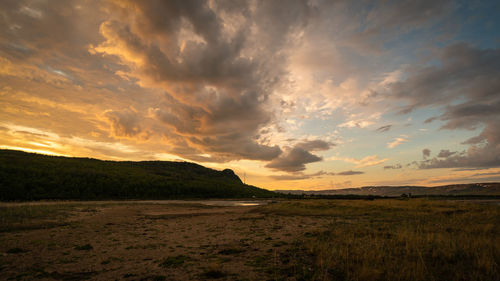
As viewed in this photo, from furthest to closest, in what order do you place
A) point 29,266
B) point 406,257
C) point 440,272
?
point 29,266 → point 406,257 → point 440,272

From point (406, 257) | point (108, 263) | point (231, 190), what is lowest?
point (231, 190)

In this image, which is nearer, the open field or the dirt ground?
the open field

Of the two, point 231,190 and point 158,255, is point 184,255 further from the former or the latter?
point 231,190

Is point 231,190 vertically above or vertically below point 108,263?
below

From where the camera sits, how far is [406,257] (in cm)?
992

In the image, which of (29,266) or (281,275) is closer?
(281,275)

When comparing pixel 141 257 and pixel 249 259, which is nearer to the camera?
pixel 249 259

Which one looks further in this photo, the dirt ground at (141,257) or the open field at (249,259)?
the dirt ground at (141,257)

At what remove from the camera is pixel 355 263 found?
9305 millimetres

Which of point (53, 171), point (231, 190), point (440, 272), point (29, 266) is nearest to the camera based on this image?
point (440, 272)

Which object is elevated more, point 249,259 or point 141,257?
point 249,259

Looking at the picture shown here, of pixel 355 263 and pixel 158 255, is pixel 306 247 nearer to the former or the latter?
pixel 355 263

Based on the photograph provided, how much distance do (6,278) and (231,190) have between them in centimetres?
13327

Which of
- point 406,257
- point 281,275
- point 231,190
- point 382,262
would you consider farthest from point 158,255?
point 231,190
